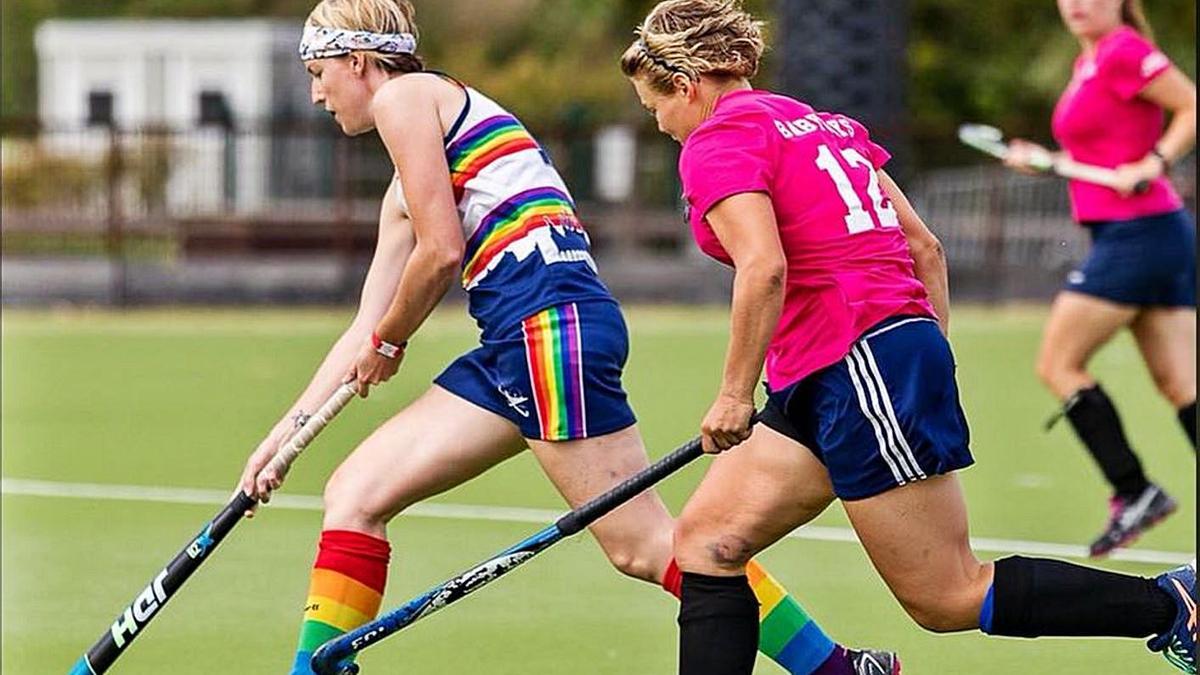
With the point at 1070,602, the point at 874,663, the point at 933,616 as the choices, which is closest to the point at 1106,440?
the point at 874,663

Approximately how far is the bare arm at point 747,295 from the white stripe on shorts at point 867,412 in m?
0.23

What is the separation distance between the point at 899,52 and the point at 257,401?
997 cm

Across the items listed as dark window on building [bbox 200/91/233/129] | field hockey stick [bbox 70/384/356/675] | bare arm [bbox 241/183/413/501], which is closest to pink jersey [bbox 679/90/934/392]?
bare arm [bbox 241/183/413/501]

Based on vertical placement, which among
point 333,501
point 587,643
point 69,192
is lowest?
point 587,643

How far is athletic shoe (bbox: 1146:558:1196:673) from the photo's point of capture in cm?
Answer: 557

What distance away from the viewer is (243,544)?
8828 millimetres

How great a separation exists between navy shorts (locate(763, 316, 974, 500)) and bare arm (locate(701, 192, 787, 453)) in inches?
8.7

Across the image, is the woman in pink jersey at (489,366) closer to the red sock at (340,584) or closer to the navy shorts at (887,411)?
the red sock at (340,584)

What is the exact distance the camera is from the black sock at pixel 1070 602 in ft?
17.8

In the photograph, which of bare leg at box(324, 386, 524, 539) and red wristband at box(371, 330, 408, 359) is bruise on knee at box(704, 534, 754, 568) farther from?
red wristband at box(371, 330, 408, 359)

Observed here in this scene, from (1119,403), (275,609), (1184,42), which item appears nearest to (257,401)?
(1119,403)

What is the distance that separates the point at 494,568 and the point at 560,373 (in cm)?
48

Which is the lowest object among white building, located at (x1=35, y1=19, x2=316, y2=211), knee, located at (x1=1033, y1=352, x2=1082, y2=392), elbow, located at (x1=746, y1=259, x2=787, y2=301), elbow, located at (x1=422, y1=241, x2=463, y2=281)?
knee, located at (x1=1033, y1=352, x2=1082, y2=392)

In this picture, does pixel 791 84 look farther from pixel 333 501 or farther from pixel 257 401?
pixel 333 501
